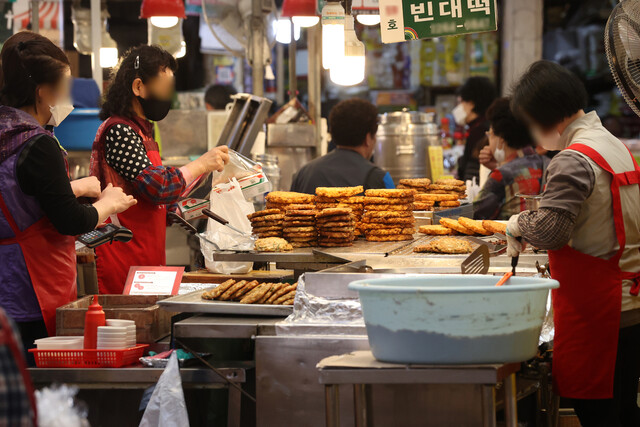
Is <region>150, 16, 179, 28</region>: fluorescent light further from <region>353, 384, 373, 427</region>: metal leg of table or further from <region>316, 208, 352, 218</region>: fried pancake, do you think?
<region>353, 384, 373, 427</region>: metal leg of table

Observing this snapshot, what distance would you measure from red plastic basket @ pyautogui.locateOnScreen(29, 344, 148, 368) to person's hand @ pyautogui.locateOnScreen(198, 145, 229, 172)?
1.30 metres

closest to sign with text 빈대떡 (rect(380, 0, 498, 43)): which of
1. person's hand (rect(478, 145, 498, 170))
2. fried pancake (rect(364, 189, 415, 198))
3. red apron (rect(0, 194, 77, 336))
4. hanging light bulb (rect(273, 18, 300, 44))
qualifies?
fried pancake (rect(364, 189, 415, 198))

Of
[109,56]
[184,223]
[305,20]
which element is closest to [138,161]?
[184,223]

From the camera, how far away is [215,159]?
405 cm

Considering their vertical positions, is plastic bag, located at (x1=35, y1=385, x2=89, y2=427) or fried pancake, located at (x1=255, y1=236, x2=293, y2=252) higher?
plastic bag, located at (x1=35, y1=385, x2=89, y2=427)

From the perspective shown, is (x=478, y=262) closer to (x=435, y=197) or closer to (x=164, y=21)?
(x=435, y=197)

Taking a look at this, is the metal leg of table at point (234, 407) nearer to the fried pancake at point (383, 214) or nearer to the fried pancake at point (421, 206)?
the fried pancake at point (383, 214)

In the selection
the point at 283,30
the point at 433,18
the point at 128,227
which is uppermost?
the point at 283,30

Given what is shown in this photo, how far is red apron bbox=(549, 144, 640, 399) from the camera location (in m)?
2.91

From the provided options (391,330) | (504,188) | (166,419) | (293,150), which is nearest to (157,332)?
(166,419)

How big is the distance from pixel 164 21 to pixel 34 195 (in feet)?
19.0

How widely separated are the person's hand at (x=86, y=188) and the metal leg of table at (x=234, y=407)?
3.69 ft

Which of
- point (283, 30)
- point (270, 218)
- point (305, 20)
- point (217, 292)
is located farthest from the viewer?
point (283, 30)

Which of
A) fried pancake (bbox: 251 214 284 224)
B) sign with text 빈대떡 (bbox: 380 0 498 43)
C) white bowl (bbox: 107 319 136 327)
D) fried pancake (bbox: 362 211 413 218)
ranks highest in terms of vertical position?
sign with text 빈대떡 (bbox: 380 0 498 43)
